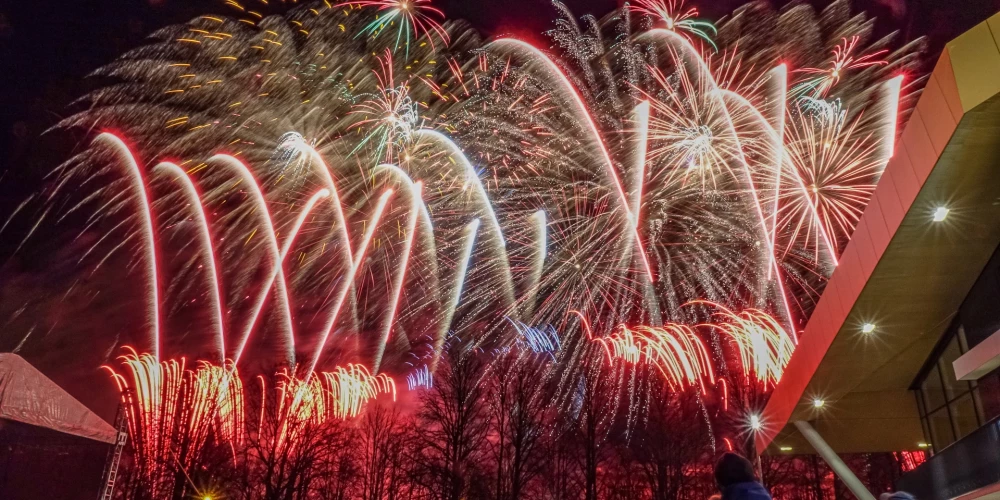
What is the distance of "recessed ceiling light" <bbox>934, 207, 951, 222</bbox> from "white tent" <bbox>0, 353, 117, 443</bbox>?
1354 cm

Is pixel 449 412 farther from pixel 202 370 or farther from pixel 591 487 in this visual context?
pixel 202 370

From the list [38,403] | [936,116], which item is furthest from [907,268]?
[38,403]

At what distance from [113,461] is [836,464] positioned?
15350 mm

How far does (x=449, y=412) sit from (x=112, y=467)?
22855 mm

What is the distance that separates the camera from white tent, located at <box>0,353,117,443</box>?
11.7 metres

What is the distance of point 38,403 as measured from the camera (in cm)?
1262

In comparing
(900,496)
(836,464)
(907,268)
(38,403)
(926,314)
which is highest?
(926,314)

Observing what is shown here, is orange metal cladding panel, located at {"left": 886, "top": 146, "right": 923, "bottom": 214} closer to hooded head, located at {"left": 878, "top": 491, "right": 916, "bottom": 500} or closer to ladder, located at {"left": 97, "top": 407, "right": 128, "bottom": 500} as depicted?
hooded head, located at {"left": 878, "top": 491, "right": 916, "bottom": 500}

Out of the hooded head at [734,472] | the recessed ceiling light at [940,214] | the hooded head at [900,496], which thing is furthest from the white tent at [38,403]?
the recessed ceiling light at [940,214]

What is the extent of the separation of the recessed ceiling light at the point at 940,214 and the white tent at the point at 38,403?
1354cm

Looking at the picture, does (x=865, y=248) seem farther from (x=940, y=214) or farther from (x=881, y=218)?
(x=940, y=214)

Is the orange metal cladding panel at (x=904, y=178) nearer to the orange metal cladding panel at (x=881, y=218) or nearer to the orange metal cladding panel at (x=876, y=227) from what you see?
the orange metal cladding panel at (x=881, y=218)

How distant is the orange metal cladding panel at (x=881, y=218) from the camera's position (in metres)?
7.21

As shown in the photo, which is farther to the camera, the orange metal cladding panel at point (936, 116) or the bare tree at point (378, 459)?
the bare tree at point (378, 459)
